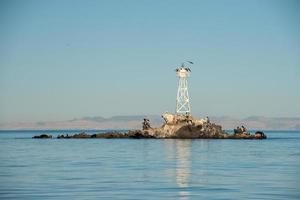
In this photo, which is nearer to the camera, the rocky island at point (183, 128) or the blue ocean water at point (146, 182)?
the blue ocean water at point (146, 182)

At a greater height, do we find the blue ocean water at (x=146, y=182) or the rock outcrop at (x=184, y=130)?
the rock outcrop at (x=184, y=130)

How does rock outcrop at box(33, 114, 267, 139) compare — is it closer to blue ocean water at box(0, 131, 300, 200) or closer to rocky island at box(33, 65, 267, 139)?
rocky island at box(33, 65, 267, 139)

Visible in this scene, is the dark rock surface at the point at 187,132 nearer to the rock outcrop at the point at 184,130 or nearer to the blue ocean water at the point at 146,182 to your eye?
the rock outcrop at the point at 184,130

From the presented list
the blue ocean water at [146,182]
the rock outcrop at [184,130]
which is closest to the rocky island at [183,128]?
the rock outcrop at [184,130]

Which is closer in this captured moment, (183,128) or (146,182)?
(146,182)

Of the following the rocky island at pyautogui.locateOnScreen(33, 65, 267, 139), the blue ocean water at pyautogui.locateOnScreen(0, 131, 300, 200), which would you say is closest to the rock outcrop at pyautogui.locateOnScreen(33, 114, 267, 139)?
the rocky island at pyautogui.locateOnScreen(33, 65, 267, 139)

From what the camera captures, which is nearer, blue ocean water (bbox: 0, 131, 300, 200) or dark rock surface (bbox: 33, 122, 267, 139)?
blue ocean water (bbox: 0, 131, 300, 200)

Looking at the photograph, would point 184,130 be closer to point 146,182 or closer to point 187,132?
point 187,132

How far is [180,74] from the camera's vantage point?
543 ft

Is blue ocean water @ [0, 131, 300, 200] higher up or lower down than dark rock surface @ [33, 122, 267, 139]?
lower down

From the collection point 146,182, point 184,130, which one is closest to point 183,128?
point 184,130

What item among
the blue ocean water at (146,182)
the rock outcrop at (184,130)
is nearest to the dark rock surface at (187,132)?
the rock outcrop at (184,130)

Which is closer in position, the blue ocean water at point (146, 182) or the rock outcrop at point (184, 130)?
the blue ocean water at point (146, 182)

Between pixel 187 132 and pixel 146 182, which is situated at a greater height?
pixel 187 132
